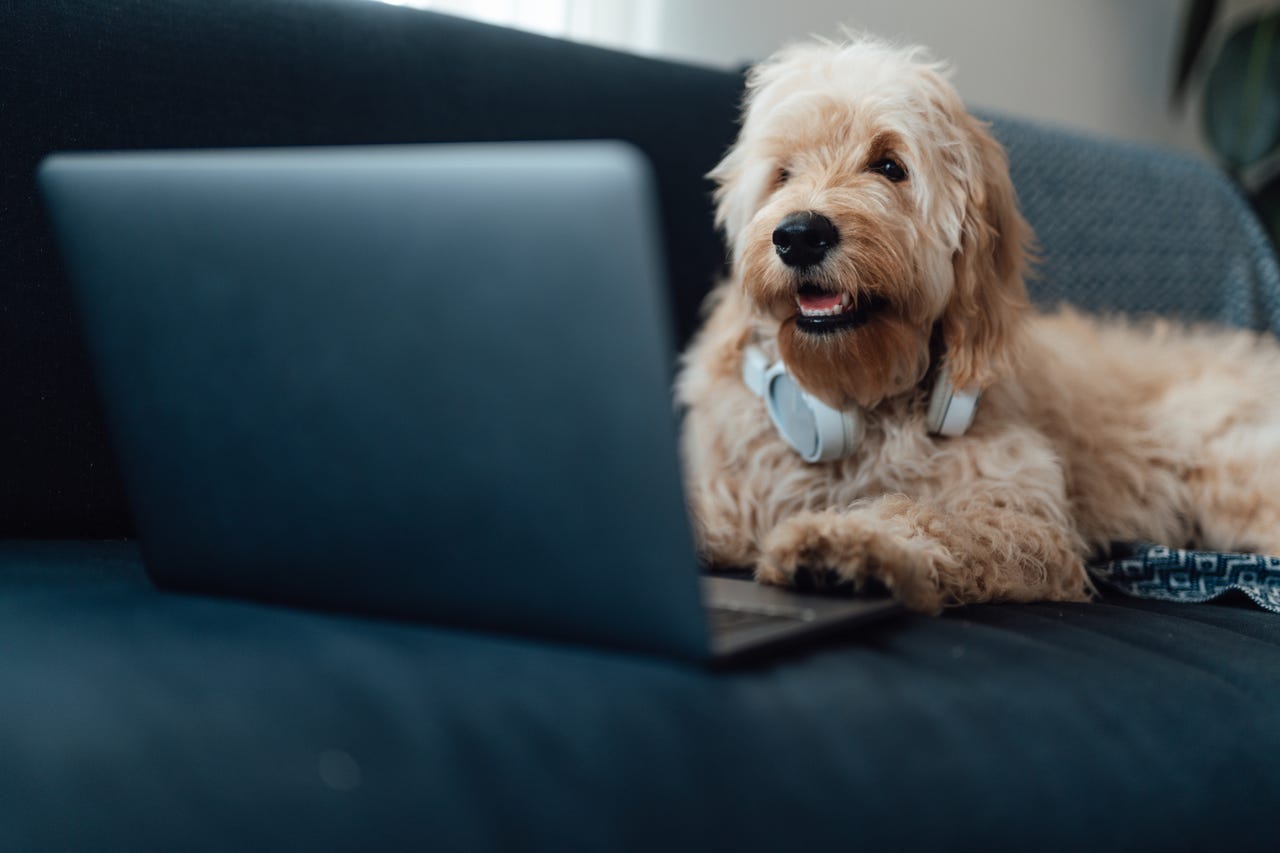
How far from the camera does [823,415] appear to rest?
1434 millimetres

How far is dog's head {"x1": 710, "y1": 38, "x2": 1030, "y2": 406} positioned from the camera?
1352 millimetres

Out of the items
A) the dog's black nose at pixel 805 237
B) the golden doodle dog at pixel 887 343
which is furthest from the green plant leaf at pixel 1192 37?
the dog's black nose at pixel 805 237

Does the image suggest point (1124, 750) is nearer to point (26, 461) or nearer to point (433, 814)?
point (433, 814)

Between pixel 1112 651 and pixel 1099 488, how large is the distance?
70 cm

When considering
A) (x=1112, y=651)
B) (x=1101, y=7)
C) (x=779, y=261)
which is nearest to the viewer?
(x=1112, y=651)

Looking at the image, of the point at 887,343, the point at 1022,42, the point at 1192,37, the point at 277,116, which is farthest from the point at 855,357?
the point at 1192,37

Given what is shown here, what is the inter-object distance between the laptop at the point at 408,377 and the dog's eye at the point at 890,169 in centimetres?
75

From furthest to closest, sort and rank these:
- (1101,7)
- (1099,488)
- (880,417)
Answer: (1101,7) → (1099,488) → (880,417)

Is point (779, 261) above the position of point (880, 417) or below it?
above

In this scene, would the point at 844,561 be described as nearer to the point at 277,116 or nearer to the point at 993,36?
the point at 277,116

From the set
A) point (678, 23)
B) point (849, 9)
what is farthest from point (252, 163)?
point (849, 9)

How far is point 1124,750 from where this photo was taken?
922 millimetres

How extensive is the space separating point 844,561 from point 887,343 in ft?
1.35

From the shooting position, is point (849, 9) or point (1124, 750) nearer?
point (1124, 750)
